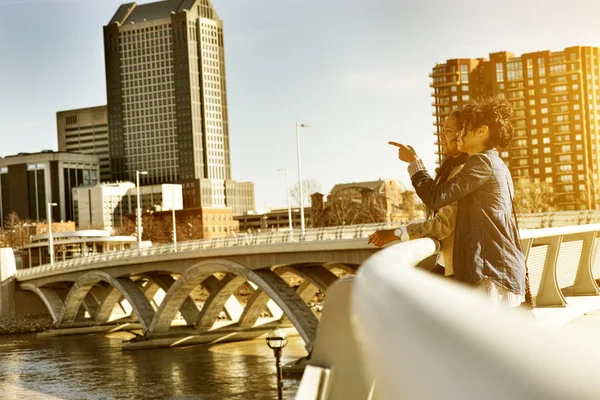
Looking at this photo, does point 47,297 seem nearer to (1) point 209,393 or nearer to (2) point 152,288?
(2) point 152,288

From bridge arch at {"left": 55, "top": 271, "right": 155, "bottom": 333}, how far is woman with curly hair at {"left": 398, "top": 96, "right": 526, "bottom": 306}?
5096 cm

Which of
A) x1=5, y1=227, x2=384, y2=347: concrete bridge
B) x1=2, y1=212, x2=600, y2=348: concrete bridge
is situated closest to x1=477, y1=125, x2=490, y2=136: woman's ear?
x1=2, y1=212, x2=600, y2=348: concrete bridge

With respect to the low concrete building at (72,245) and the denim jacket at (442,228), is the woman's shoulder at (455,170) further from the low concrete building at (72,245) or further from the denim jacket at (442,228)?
the low concrete building at (72,245)

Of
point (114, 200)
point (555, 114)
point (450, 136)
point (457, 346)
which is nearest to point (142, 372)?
point (450, 136)

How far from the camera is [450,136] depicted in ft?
13.3

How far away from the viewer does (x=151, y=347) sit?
5181cm

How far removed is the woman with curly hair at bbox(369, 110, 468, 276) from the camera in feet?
12.8

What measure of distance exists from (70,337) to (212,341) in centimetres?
1551

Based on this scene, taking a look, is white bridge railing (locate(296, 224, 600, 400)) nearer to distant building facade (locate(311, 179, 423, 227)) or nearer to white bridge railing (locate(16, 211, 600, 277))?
white bridge railing (locate(16, 211, 600, 277))

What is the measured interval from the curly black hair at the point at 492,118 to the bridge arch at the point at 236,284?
35561 mm

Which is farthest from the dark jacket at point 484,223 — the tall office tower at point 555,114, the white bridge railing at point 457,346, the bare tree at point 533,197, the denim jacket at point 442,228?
the tall office tower at point 555,114

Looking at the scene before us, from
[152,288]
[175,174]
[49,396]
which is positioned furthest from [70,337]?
[175,174]

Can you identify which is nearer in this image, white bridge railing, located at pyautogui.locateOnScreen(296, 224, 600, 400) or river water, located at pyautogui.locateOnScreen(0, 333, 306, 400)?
white bridge railing, located at pyautogui.locateOnScreen(296, 224, 600, 400)

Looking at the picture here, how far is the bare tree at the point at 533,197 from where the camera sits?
114325 millimetres
